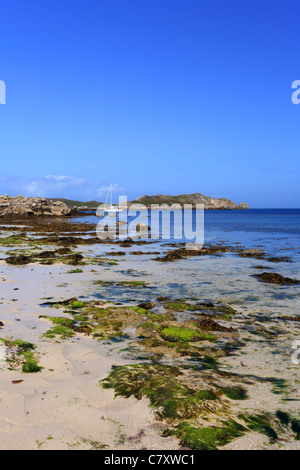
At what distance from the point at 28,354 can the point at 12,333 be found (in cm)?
129

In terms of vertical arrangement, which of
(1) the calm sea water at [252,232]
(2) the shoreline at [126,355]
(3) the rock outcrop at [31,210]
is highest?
(3) the rock outcrop at [31,210]

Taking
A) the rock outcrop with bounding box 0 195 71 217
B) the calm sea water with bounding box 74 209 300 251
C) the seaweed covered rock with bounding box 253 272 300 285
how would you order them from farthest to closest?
the rock outcrop with bounding box 0 195 71 217 < the calm sea water with bounding box 74 209 300 251 < the seaweed covered rock with bounding box 253 272 300 285

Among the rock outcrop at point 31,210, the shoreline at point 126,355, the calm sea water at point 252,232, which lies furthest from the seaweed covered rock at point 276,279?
the rock outcrop at point 31,210

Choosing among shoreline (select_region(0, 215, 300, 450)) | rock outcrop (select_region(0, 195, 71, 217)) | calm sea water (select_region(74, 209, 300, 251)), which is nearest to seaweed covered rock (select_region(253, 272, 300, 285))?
shoreline (select_region(0, 215, 300, 450))

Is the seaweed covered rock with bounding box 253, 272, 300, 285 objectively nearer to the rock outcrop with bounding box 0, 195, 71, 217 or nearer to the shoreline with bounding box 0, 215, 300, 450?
the shoreline with bounding box 0, 215, 300, 450

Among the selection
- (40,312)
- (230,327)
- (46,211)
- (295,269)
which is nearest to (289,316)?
(230,327)

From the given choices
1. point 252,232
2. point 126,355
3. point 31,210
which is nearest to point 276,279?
point 126,355

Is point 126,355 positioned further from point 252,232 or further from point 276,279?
point 252,232

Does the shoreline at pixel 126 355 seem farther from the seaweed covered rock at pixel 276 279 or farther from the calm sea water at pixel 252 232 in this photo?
the calm sea water at pixel 252 232

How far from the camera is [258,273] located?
15.8 meters

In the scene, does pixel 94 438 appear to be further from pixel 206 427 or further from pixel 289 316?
pixel 289 316

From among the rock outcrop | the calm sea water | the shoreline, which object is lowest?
the shoreline
